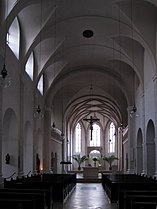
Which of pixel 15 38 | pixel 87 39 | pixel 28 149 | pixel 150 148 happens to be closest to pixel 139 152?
pixel 150 148

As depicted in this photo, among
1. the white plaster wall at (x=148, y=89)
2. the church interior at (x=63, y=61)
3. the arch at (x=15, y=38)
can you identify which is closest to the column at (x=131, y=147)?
the church interior at (x=63, y=61)

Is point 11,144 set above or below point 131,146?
above

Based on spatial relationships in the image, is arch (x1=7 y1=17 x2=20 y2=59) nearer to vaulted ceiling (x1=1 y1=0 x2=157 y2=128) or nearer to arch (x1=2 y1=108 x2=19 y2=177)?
vaulted ceiling (x1=1 y1=0 x2=157 y2=128)

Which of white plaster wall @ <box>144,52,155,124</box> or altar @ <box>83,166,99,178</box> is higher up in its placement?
white plaster wall @ <box>144,52,155,124</box>

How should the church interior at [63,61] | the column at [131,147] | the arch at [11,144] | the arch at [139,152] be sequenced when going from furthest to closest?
1. the column at [131,147]
2. the arch at [139,152]
3. the arch at [11,144]
4. the church interior at [63,61]

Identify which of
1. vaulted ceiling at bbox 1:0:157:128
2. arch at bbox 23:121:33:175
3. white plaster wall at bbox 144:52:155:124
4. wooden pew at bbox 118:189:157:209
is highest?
vaulted ceiling at bbox 1:0:157:128

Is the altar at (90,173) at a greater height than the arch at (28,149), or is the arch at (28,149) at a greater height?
the arch at (28,149)

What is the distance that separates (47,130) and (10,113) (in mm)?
10494

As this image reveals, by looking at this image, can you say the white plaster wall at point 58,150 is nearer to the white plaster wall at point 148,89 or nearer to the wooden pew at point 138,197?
the white plaster wall at point 148,89

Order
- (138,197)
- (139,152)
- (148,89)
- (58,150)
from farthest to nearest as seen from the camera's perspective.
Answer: (58,150) → (139,152) → (148,89) → (138,197)

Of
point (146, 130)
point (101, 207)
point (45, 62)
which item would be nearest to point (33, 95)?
point (45, 62)

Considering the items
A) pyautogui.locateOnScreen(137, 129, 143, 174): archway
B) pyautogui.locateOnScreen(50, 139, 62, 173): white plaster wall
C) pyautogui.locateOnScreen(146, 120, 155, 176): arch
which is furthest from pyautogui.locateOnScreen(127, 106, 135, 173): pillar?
pyautogui.locateOnScreen(50, 139, 62, 173): white plaster wall

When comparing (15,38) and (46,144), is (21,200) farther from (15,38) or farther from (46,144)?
(46,144)

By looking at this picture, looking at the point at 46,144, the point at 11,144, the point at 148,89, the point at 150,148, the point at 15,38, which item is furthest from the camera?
the point at 46,144
